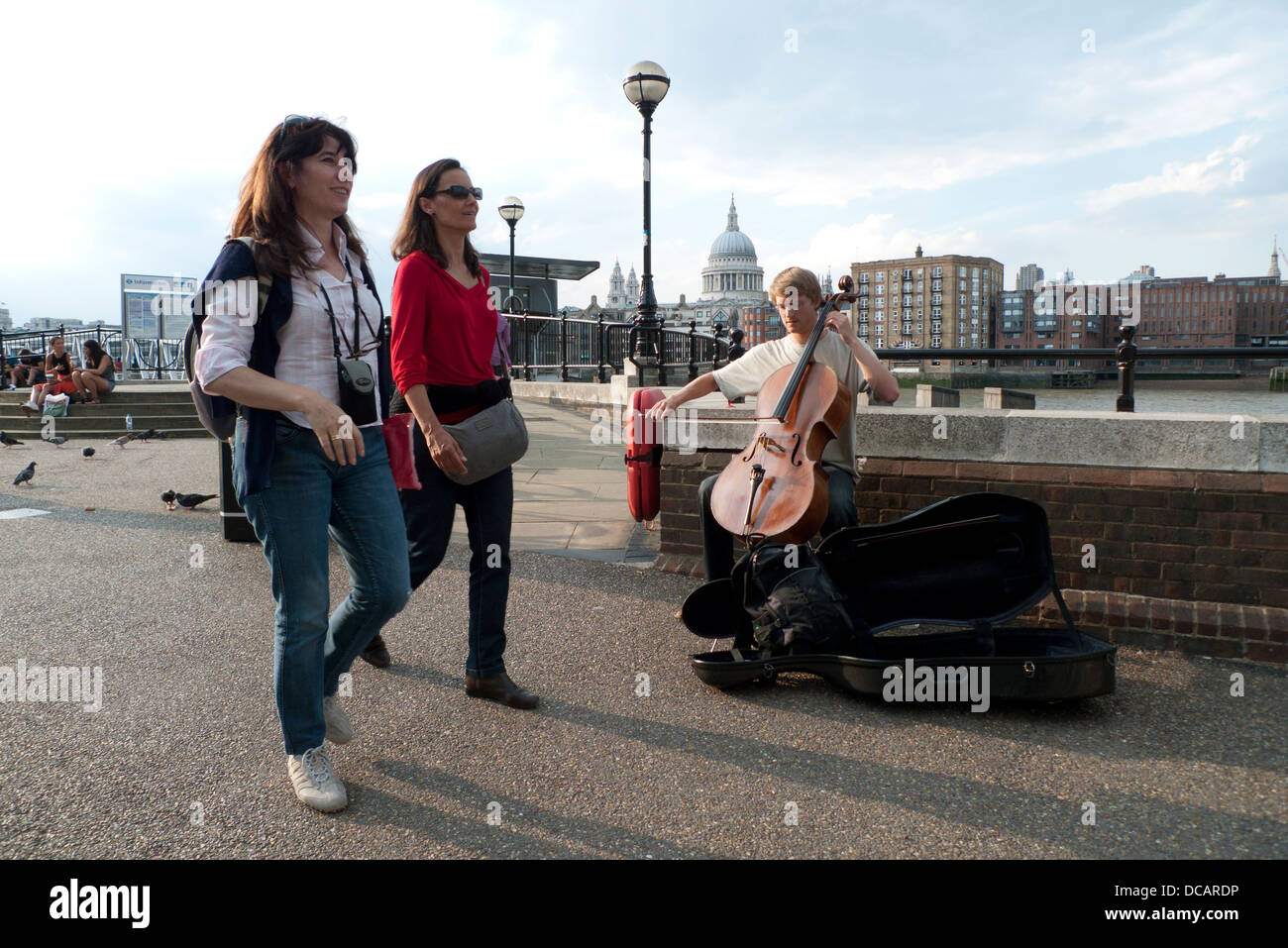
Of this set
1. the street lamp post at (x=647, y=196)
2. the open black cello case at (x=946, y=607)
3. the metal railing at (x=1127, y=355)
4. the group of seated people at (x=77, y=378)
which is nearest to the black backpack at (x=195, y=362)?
the open black cello case at (x=946, y=607)

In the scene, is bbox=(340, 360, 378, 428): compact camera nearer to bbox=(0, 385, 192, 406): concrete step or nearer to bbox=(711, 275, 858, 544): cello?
bbox=(711, 275, 858, 544): cello

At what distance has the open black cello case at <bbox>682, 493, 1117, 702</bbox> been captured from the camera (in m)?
3.51

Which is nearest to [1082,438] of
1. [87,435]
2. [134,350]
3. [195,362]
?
[195,362]

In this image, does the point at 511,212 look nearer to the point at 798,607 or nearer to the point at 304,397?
the point at 798,607

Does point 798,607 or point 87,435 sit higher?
point 87,435

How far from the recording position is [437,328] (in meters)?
3.42

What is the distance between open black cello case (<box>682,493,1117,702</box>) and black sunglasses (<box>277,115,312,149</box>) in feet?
8.17

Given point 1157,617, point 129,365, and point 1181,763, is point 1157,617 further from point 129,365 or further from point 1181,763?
point 129,365

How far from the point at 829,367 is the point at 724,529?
0.92m

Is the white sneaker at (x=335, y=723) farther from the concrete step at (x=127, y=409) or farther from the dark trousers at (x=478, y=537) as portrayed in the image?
the concrete step at (x=127, y=409)

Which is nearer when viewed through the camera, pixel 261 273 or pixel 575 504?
pixel 261 273

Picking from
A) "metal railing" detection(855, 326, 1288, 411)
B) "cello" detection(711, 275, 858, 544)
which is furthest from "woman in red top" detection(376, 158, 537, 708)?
"metal railing" detection(855, 326, 1288, 411)

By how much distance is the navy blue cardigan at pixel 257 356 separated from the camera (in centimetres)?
260

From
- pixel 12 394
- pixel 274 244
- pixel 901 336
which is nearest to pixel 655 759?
pixel 274 244
